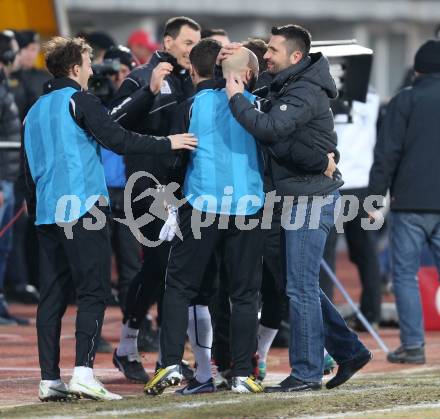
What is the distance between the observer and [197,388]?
8.59 metres

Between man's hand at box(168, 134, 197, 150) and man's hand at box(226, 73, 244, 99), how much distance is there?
12.1 inches

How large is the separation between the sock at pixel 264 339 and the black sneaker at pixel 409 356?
140 centimetres

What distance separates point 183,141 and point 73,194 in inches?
25.7

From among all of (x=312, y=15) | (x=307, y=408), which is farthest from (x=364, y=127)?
(x=312, y=15)

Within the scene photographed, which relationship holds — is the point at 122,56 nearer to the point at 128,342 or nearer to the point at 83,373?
the point at 128,342

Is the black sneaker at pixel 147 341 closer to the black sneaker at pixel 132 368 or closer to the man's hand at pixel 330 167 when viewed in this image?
the black sneaker at pixel 132 368

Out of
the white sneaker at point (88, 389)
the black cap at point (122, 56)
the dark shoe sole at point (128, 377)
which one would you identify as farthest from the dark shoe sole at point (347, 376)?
the black cap at point (122, 56)

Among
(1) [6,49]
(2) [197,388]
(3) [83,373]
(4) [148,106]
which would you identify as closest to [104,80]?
(4) [148,106]

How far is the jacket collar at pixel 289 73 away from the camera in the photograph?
332 inches

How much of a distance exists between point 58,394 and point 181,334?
29.1 inches

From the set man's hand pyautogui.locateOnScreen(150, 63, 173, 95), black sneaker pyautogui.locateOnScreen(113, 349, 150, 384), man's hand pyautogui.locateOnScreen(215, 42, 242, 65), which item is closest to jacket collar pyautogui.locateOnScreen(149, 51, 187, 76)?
man's hand pyautogui.locateOnScreen(150, 63, 173, 95)

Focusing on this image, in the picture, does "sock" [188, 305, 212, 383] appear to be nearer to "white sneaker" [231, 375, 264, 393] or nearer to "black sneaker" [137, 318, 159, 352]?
"white sneaker" [231, 375, 264, 393]

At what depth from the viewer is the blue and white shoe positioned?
28.1 ft

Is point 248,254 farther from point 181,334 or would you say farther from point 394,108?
point 394,108
